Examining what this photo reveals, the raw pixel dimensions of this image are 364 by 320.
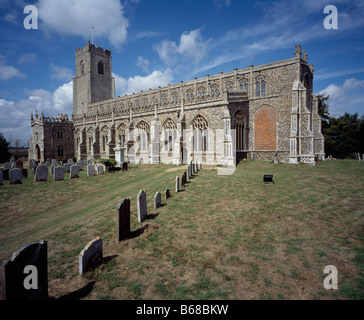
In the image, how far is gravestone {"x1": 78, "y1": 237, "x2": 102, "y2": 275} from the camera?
396cm

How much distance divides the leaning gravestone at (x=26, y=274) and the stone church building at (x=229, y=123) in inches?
634

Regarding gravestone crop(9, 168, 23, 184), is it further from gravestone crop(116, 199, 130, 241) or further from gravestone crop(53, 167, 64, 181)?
gravestone crop(116, 199, 130, 241)

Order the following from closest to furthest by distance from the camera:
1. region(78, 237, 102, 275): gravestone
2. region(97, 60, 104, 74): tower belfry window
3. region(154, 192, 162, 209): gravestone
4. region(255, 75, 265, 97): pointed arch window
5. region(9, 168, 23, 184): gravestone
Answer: region(78, 237, 102, 275): gravestone, region(154, 192, 162, 209): gravestone, region(9, 168, 23, 184): gravestone, region(255, 75, 265, 97): pointed arch window, region(97, 60, 104, 74): tower belfry window

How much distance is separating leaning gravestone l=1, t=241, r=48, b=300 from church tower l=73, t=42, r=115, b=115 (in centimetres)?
4562

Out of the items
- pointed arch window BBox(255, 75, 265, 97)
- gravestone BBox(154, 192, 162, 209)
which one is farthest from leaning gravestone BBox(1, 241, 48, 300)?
pointed arch window BBox(255, 75, 265, 97)

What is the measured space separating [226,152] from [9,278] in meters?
16.9

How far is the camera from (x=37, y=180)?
13.3 m

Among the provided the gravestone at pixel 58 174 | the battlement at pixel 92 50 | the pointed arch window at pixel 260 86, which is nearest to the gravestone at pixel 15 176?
the gravestone at pixel 58 174

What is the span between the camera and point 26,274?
3.11 m

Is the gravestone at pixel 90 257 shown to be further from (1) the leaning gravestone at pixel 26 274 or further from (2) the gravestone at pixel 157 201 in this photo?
(2) the gravestone at pixel 157 201

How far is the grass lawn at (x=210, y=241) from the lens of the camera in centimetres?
361
